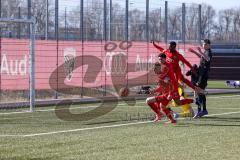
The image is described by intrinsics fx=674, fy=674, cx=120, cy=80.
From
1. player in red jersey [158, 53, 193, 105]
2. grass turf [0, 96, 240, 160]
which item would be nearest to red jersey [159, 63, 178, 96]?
player in red jersey [158, 53, 193, 105]

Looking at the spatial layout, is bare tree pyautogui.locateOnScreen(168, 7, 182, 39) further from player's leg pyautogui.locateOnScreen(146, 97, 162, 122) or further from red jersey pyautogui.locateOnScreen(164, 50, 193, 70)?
player's leg pyautogui.locateOnScreen(146, 97, 162, 122)

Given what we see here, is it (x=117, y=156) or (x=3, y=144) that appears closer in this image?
(x=117, y=156)

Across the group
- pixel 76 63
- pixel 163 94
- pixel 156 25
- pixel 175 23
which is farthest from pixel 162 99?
pixel 175 23

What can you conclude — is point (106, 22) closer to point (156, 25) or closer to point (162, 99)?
point (156, 25)

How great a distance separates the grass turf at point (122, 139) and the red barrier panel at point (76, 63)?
18.0 ft

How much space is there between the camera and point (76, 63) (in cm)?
2700

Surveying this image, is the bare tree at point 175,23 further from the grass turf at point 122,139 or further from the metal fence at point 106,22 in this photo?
the grass turf at point 122,139

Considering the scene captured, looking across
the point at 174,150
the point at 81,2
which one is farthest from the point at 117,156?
the point at 81,2

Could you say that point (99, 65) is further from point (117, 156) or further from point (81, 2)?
point (117, 156)

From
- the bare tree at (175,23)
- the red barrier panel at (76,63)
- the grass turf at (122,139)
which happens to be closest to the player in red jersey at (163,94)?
the grass turf at (122,139)

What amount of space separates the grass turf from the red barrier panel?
548 centimetres

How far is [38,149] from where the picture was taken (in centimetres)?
1123

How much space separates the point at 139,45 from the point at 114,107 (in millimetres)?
9426

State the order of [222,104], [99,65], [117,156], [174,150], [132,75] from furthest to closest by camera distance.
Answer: [132,75]
[99,65]
[222,104]
[174,150]
[117,156]
